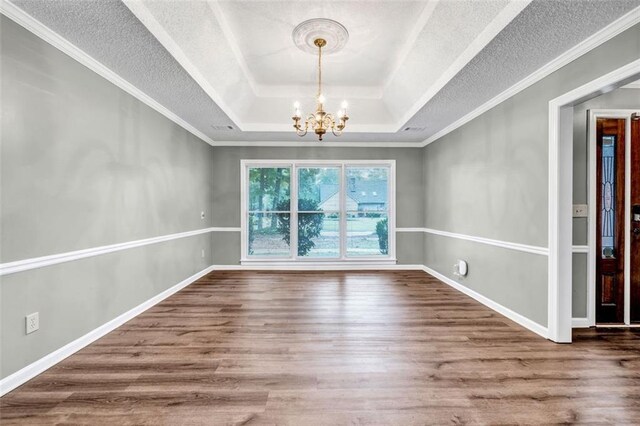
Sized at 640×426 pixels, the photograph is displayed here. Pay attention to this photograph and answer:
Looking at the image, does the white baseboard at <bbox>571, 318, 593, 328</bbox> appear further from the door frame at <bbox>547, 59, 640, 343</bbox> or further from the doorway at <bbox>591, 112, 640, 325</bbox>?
the door frame at <bbox>547, 59, 640, 343</bbox>

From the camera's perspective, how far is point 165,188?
4020 millimetres

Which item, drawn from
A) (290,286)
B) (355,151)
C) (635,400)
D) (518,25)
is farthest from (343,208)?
(635,400)

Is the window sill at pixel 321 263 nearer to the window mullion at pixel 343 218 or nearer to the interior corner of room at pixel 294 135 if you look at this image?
the window mullion at pixel 343 218

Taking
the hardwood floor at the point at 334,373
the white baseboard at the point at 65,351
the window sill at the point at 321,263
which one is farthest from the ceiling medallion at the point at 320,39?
the window sill at the point at 321,263

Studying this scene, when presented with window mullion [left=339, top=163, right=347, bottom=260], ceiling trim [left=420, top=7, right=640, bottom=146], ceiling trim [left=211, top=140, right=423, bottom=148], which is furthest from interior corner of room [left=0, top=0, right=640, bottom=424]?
window mullion [left=339, top=163, right=347, bottom=260]

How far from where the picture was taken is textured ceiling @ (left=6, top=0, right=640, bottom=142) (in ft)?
6.97

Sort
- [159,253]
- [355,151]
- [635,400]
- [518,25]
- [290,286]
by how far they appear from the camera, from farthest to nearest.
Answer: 1. [355,151]
2. [290,286]
3. [159,253]
4. [518,25]
5. [635,400]

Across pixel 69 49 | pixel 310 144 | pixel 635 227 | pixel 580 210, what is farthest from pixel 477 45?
pixel 310 144

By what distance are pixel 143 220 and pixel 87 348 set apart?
1.45 m

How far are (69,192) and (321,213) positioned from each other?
4046 millimetres

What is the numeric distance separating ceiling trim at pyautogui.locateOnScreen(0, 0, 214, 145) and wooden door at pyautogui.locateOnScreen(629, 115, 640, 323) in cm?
528

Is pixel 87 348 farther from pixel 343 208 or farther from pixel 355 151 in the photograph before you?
pixel 355 151

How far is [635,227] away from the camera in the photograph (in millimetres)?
3088

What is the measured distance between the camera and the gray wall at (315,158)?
5789 mm
